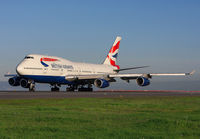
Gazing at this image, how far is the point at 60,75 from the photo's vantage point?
175 feet

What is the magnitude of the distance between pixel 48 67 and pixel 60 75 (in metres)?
2.68

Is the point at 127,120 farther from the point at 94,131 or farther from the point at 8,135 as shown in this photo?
the point at 8,135

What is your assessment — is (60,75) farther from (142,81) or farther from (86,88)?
(142,81)

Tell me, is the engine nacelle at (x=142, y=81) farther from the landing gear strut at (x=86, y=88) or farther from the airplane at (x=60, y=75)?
the landing gear strut at (x=86, y=88)

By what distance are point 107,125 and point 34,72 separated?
3819 cm

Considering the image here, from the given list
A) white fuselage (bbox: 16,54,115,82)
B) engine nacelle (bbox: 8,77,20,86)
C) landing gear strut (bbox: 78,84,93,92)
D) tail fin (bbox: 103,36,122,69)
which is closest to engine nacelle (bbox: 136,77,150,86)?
landing gear strut (bbox: 78,84,93,92)

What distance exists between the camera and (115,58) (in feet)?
237

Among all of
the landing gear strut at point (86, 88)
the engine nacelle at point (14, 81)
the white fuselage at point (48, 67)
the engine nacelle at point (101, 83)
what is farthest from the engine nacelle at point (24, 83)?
the engine nacelle at point (101, 83)

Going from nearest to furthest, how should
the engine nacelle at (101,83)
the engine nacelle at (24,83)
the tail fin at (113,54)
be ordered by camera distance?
the engine nacelle at (101,83) → the engine nacelle at (24,83) → the tail fin at (113,54)

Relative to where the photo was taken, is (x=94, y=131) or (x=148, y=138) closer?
(x=148, y=138)

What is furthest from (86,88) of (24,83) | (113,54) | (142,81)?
(113,54)

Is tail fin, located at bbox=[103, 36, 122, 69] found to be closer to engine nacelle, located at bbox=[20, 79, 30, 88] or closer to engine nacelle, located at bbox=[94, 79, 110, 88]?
engine nacelle, located at bbox=[94, 79, 110, 88]

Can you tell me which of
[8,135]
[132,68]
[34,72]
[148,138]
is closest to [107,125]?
[148,138]

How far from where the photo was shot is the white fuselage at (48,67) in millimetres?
48906
